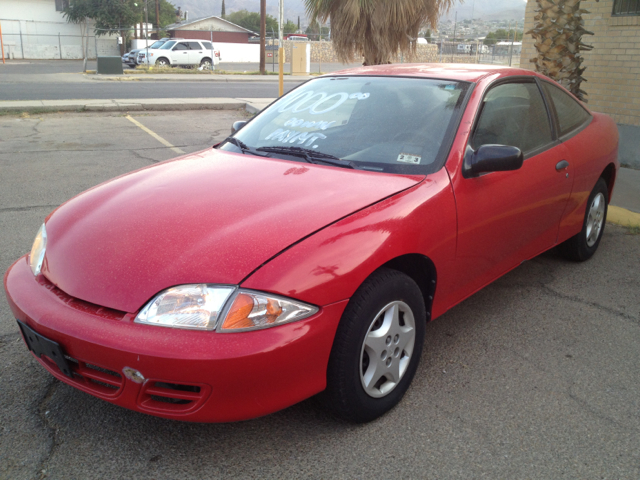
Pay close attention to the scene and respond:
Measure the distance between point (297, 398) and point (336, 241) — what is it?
63 cm

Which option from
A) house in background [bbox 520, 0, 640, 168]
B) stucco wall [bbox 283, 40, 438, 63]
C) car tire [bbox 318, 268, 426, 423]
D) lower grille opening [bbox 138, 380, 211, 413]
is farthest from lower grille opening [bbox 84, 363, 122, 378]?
stucco wall [bbox 283, 40, 438, 63]

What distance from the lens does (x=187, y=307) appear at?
7.07 ft

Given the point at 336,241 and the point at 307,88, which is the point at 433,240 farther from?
the point at 307,88

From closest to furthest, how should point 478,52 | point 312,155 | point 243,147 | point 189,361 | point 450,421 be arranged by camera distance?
point 189,361 → point 450,421 → point 312,155 → point 243,147 → point 478,52

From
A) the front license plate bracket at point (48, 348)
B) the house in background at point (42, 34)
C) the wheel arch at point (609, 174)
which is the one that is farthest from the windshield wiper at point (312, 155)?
the house in background at point (42, 34)

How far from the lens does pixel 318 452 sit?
241cm

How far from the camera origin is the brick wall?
828 centimetres

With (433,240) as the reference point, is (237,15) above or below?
above

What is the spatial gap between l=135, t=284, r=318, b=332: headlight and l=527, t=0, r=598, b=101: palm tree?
272 inches

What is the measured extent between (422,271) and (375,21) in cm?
857

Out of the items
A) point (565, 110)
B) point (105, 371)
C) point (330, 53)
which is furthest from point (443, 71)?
point (330, 53)

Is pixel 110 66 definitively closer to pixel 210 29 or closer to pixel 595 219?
pixel 595 219

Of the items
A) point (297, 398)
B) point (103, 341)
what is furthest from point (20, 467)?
point (297, 398)

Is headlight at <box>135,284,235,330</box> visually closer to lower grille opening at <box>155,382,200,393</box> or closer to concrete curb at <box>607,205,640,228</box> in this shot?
lower grille opening at <box>155,382,200,393</box>
